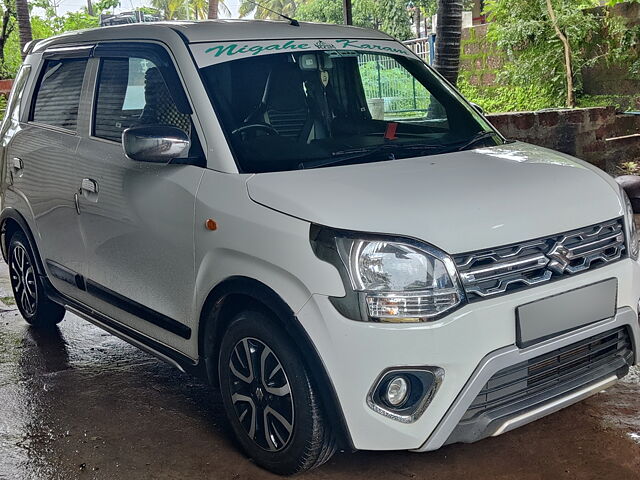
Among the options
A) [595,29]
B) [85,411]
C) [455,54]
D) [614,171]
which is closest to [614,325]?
[85,411]

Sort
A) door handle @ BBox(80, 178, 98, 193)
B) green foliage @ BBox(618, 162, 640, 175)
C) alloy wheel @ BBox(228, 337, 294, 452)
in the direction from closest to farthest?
alloy wheel @ BBox(228, 337, 294, 452) < door handle @ BBox(80, 178, 98, 193) < green foliage @ BBox(618, 162, 640, 175)

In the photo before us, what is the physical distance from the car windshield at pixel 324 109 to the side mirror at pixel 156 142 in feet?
0.70

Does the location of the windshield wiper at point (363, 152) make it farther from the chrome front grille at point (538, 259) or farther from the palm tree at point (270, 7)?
the palm tree at point (270, 7)

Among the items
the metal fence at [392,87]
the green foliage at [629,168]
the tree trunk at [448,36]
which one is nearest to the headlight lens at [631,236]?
the metal fence at [392,87]

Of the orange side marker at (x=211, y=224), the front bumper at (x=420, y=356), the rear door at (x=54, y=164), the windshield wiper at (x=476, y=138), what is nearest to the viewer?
the front bumper at (x=420, y=356)

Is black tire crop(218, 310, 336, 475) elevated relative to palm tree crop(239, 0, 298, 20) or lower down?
lower down

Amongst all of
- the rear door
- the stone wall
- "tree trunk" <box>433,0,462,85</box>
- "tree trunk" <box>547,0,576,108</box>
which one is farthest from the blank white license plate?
"tree trunk" <box>547,0,576,108</box>

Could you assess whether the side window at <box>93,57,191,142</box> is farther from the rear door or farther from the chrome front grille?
the chrome front grille

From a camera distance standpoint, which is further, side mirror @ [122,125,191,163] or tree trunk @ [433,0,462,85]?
tree trunk @ [433,0,462,85]

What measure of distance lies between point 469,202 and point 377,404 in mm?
823

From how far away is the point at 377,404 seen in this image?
9.66 ft

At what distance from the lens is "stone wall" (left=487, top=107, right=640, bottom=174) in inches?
331

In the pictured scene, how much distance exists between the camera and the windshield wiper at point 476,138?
387 centimetres

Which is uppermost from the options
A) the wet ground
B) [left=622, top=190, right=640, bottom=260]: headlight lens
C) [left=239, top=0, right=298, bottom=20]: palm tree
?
[left=239, top=0, right=298, bottom=20]: palm tree
